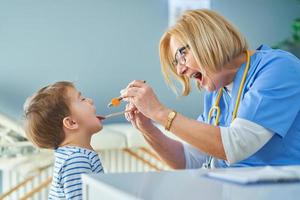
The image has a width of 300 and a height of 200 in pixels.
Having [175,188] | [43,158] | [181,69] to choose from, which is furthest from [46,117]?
[43,158]

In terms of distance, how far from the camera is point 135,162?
348 centimetres

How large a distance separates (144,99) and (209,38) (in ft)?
0.85

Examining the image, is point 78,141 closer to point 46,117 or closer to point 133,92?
point 46,117

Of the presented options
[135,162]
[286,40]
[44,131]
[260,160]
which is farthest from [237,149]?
[286,40]

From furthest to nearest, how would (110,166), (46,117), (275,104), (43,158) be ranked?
(110,166) → (43,158) → (46,117) → (275,104)

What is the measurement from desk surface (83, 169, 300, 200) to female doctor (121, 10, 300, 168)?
0.41 meters

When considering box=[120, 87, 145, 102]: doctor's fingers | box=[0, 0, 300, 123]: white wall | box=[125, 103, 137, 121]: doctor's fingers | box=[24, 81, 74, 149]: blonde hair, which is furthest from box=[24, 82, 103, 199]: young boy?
box=[0, 0, 300, 123]: white wall

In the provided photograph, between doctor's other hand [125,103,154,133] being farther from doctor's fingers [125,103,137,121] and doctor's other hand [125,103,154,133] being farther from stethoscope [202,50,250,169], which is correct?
stethoscope [202,50,250,169]

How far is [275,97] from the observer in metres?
1.70

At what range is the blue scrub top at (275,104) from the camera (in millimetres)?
1690

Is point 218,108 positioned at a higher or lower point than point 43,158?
higher

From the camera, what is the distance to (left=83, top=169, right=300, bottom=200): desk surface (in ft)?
3.44

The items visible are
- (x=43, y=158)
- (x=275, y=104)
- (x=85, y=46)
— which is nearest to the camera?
(x=275, y=104)

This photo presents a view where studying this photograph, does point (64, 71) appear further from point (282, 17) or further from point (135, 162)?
point (282, 17)
